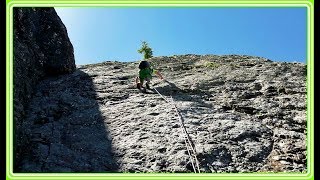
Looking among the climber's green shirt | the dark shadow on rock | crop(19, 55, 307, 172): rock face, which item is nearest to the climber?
the climber's green shirt

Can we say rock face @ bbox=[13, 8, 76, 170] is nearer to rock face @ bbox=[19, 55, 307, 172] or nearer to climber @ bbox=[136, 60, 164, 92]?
rock face @ bbox=[19, 55, 307, 172]

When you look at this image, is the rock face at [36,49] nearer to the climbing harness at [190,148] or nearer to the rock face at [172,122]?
the rock face at [172,122]

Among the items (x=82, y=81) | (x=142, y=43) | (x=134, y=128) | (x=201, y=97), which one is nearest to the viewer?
(x=134, y=128)

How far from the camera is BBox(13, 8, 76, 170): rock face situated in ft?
42.4

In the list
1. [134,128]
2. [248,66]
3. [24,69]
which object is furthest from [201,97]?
[24,69]

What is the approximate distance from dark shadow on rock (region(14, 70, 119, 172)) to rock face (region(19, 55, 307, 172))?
22 millimetres

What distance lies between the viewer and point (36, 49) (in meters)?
15.9

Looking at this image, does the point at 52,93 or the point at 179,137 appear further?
the point at 52,93

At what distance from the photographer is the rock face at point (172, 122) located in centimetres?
922

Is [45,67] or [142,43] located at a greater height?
[142,43]

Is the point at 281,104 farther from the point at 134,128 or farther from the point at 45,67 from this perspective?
the point at 45,67

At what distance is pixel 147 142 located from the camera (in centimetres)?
1006

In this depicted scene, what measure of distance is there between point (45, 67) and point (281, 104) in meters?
8.91

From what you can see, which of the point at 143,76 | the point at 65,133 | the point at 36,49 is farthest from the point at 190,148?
the point at 36,49
